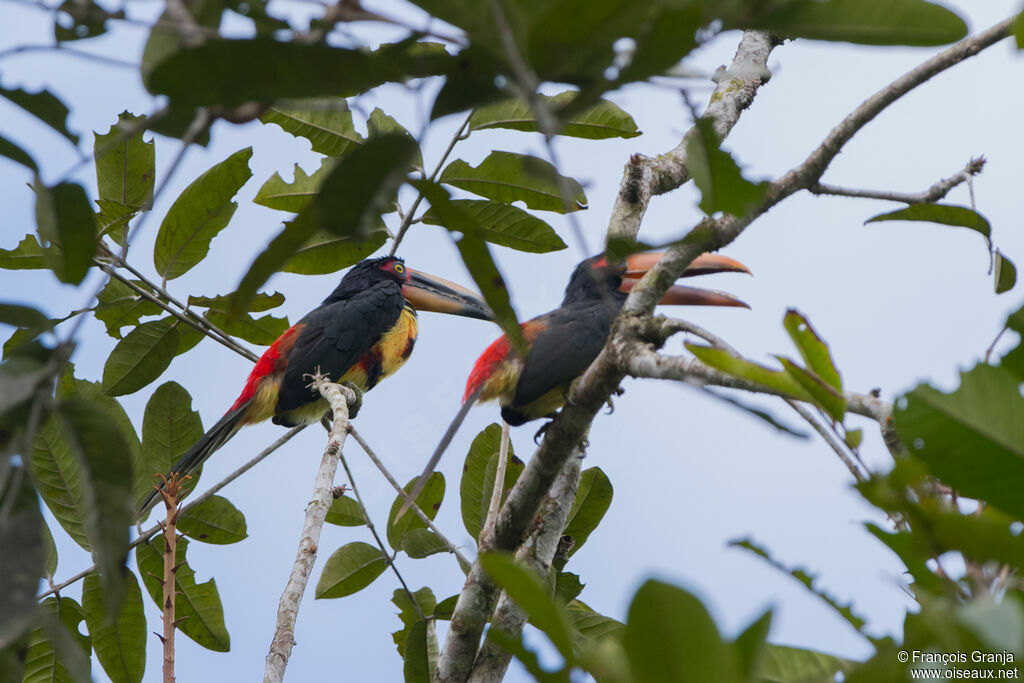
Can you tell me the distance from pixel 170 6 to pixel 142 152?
2195 mm

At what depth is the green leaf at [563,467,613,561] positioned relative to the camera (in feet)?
10.7

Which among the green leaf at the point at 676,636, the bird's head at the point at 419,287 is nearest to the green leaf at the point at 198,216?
the green leaf at the point at 676,636

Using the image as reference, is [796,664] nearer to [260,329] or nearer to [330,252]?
[330,252]

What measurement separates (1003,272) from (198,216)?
8.20ft

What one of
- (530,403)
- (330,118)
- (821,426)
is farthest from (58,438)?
(821,426)

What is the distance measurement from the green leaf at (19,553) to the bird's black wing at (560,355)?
3.13 metres

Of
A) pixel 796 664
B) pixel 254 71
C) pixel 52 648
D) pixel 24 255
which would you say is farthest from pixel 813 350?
pixel 24 255

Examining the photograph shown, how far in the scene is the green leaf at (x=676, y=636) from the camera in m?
0.69

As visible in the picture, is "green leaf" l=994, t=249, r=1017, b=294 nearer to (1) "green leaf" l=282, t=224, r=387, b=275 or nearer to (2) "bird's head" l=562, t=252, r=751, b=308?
(1) "green leaf" l=282, t=224, r=387, b=275

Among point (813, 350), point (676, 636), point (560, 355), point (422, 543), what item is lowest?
point (676, 636)

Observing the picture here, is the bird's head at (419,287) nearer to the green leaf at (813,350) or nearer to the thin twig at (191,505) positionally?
the thin twig at (191,505)

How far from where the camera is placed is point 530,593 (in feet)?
2.68

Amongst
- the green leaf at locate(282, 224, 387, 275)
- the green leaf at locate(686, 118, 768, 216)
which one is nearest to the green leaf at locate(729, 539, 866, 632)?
the green leaf at locate(686, 118, 768, 216)

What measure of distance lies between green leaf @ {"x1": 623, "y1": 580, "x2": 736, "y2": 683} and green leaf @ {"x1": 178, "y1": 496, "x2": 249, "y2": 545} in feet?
8.96
